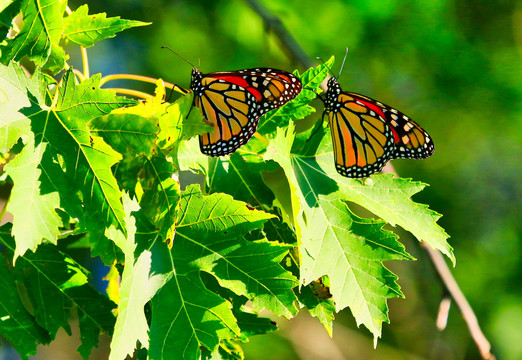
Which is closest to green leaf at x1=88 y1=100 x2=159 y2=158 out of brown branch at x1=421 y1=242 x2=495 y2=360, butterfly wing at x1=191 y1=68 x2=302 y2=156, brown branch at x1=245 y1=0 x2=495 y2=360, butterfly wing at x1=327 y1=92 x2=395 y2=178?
butterfly wing at x1=191 y1=68 x2=302 y2=156

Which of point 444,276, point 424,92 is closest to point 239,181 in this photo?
point 444,276

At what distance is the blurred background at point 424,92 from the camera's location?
4.55 meters

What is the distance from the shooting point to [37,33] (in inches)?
47.6

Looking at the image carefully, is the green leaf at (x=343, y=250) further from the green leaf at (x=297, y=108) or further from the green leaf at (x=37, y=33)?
the green leaf at (x=37, y=33)

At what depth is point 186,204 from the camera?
139cm

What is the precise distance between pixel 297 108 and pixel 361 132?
0.58 meters

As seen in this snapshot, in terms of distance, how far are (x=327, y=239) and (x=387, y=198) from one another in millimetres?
240

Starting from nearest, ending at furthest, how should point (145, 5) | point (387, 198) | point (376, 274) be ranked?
point (376, 274)
point (387, 198)
point (145, 5)

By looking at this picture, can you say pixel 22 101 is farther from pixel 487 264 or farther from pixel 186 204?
pixel 487 264

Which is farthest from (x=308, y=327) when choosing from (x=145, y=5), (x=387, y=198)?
(x=387, y=198)

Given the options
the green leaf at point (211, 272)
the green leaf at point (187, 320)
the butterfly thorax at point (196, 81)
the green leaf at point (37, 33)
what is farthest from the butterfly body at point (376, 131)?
the green leaf at point (37, 33)

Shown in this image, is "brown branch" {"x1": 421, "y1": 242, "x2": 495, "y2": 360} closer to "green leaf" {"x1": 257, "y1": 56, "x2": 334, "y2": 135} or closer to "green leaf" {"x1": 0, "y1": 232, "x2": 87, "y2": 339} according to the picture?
"green leaf" {"x1": 257, "y1": 56, "x2": 334, "y2": 135}

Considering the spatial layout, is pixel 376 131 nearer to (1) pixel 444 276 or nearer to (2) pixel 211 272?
(1) pixel 444 276

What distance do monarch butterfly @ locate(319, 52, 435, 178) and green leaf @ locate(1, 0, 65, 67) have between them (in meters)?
0.96
